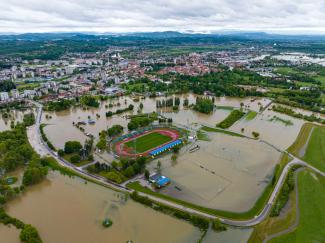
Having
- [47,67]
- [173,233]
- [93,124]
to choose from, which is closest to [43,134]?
[93,124]

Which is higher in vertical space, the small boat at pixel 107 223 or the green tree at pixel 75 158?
the green tree at pixel 75 158

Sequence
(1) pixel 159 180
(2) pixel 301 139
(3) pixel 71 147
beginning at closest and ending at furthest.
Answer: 1. (1) pixel 159 180
2. (3) pixel 71 147
3. (2) pixel 301 139

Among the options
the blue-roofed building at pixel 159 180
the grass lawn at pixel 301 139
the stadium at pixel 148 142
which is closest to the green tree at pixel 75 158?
the stadium at pixel 148 142

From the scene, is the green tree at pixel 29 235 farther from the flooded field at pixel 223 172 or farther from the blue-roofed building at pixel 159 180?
the flooded field at pixel 223 172

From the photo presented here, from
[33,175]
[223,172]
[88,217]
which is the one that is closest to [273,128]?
[223,172]

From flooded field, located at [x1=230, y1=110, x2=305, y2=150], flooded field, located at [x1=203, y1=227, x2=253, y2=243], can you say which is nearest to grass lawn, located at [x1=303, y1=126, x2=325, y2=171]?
flooded field, located at [x1=230, y1=110, x2=305, y2=150]

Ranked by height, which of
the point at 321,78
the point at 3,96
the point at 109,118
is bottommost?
the point at 109,118

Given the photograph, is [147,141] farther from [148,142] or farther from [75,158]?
[75,158]
